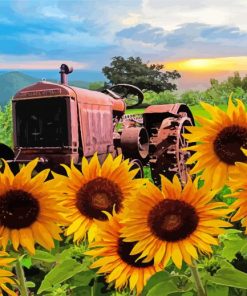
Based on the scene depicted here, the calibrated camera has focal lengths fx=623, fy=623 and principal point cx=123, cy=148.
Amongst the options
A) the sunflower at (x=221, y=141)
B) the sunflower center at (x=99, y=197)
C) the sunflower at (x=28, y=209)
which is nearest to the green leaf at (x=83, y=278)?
the sunflower center at (x=99, y=197)

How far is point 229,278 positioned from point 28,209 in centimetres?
46

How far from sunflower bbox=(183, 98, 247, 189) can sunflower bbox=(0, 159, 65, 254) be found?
329 mm

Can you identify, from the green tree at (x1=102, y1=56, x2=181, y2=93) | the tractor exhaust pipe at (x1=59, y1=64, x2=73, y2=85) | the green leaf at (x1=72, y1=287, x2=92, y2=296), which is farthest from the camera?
the green tree at (x1=102, y1=56, x2=181, y2=93)

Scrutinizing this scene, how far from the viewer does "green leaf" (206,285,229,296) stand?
4.58 ft

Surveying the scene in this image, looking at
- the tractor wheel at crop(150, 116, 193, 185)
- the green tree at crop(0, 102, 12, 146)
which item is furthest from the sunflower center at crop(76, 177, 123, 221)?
the green tree at crop(0, 102, 12, 146)

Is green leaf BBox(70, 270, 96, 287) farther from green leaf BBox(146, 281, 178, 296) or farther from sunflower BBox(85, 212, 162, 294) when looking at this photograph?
green leaf BBox(146, 281, 178, 296)

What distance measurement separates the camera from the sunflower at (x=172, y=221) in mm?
1231

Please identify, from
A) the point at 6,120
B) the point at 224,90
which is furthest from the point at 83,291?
the point at 224,90

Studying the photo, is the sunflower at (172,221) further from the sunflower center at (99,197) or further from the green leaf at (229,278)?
the sunflower center at (99,197)

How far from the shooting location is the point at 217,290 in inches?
55.4

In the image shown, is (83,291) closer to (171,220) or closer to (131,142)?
(171,220)

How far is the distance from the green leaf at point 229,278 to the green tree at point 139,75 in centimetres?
2371

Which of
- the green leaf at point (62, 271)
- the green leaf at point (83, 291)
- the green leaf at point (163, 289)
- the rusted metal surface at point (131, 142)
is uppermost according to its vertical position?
the green leaf at point (163, 289)

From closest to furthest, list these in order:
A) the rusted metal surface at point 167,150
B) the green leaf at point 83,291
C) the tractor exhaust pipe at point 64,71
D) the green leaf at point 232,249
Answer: the green leaf at point 232,249
the green leaf at point 83,291
the tractor exhaust pipe at point 64,71
the rusted metal surface at point 167,150
